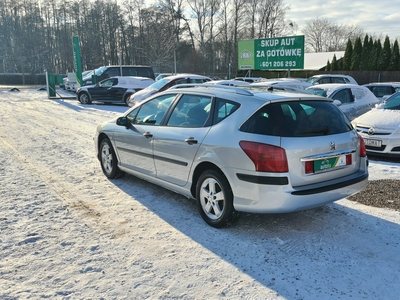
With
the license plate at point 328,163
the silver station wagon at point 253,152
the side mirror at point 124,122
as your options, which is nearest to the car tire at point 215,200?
the silver station wagon at point 253,152

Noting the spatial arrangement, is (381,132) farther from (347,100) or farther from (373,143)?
(347,100)

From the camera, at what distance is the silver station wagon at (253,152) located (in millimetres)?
3508

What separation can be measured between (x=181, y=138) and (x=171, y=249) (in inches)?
54.5

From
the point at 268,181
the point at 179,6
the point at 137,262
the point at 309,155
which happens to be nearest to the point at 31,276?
the point at 137,262

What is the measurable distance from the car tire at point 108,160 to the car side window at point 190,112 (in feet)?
5.21

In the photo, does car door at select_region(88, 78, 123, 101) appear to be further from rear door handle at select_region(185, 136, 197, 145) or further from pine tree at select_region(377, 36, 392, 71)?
pine tree at select_region(377, 36, 392, 71)

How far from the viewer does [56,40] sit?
73562 millimetres

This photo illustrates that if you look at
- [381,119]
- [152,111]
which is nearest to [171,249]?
[152,111]

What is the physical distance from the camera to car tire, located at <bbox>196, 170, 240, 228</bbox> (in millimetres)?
3822

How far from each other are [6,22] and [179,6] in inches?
1350

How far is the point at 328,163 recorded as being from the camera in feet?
12.3

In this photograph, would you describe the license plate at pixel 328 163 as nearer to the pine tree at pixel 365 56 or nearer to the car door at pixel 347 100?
the car door at pixel 347 100

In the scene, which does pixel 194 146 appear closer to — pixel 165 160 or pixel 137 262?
pixel 165 160

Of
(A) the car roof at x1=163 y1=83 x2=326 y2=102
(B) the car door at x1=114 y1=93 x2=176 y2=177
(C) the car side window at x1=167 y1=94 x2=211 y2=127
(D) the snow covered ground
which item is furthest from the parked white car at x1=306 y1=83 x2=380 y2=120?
(C) the car side window at x1=167 y1=94 x2=211 y2=127
